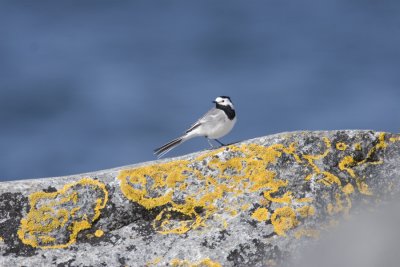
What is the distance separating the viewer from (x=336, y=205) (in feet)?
26.0

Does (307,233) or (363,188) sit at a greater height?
(363,188)

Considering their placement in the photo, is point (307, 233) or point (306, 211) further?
point (306, 211)

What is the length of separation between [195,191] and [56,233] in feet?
5.00

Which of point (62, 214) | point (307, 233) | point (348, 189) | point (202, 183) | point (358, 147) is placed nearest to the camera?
point (307, 233)

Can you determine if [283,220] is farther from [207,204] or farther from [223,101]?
[223,101]

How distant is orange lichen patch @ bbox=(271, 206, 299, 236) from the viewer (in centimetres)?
773

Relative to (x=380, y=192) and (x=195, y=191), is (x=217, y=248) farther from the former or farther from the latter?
(x=380, y=192)

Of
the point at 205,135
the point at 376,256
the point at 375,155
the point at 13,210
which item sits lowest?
the point at 376,256

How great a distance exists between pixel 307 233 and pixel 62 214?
251 centimetres

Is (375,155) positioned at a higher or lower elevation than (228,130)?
lower

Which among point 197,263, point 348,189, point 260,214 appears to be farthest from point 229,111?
point 197,263

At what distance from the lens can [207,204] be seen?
320 inches

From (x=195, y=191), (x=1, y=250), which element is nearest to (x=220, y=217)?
(x=195, y=191)

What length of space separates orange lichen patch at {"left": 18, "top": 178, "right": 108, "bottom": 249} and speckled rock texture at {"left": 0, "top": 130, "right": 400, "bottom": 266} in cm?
1
